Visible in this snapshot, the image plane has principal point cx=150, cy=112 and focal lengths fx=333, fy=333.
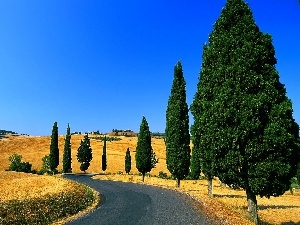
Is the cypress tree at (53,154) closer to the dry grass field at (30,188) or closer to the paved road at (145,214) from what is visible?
the dry grass field at (30,188)

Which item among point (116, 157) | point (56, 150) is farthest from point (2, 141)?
point (56, 150)

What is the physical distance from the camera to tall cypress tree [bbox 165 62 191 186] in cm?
3912

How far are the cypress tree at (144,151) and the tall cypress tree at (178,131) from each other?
1626 centimetres

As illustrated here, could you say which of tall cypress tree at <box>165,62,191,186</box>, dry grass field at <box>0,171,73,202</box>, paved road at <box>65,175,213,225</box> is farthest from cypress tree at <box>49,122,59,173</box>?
paved road at <box>65,175,213,225</box>

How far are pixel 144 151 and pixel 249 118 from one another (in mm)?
41395

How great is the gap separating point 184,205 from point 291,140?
876cm

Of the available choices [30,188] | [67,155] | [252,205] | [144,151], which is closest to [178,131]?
[30,188]

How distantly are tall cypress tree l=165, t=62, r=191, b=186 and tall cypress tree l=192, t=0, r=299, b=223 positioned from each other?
68.9 ft

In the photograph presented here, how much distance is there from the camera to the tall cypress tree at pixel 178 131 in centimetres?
3912

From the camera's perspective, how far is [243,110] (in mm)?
16078

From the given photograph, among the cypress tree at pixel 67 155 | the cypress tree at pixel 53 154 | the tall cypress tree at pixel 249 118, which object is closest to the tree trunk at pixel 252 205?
the tall cypress tree at pixel 249 118

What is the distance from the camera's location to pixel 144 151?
56.4m

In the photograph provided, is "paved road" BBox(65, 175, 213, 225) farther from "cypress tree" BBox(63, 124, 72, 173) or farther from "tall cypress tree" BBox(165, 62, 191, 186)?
"cypress tree" BBox(63, 124, 72, 173)

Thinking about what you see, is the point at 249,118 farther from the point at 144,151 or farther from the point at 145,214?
the point at 144,151
